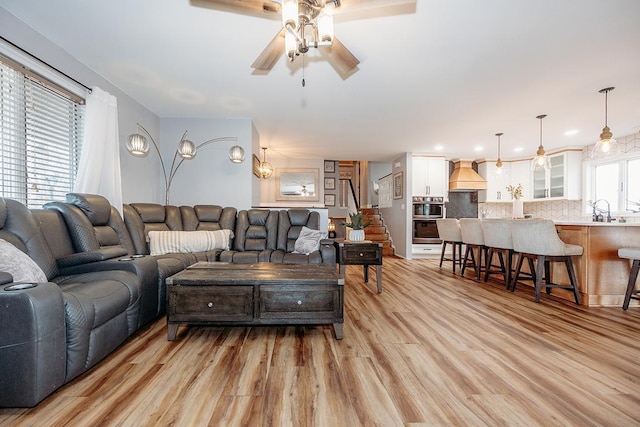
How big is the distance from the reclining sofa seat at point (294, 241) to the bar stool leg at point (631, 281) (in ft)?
9.78

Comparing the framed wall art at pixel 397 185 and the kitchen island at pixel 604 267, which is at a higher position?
the framed wall art at pixel 397 185

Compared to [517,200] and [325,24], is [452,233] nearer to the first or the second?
[517,200]

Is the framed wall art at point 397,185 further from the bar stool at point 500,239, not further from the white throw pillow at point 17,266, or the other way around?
the white throw pillow at point 17,266

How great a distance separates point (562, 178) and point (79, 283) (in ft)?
26.5

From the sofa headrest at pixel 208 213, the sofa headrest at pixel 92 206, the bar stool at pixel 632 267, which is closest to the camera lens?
the sofa headrest at pixel 92 206

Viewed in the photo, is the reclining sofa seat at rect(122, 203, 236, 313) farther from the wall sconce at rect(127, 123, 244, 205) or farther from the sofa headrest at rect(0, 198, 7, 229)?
the sofa headrest at rect(0, 198, 7, 229)

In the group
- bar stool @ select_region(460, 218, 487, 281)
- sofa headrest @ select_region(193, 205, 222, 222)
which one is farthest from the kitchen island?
sofa headrest @ select_region(193, 205, 222, 222)

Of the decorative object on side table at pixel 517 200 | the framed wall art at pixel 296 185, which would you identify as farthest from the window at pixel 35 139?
the decorative object on side table at pixel 517 200

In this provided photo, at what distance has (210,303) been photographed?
203cm

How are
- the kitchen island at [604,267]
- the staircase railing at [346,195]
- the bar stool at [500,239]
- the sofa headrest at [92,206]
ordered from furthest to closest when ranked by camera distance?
1. the staircase railing at [346,195]
2. the bar stool at [500,239]
3. the kitchen island at [604,267]
4. the sofa headrest at [92,206]

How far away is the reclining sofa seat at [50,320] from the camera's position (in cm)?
123

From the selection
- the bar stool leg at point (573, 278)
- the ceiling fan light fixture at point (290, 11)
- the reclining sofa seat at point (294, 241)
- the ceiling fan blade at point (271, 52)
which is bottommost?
the bar stool leg at point (573, 278)

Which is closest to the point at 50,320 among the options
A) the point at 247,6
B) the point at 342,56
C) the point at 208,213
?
the point at 247,6

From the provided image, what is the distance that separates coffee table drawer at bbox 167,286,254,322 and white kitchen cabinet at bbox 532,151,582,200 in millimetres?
6539
